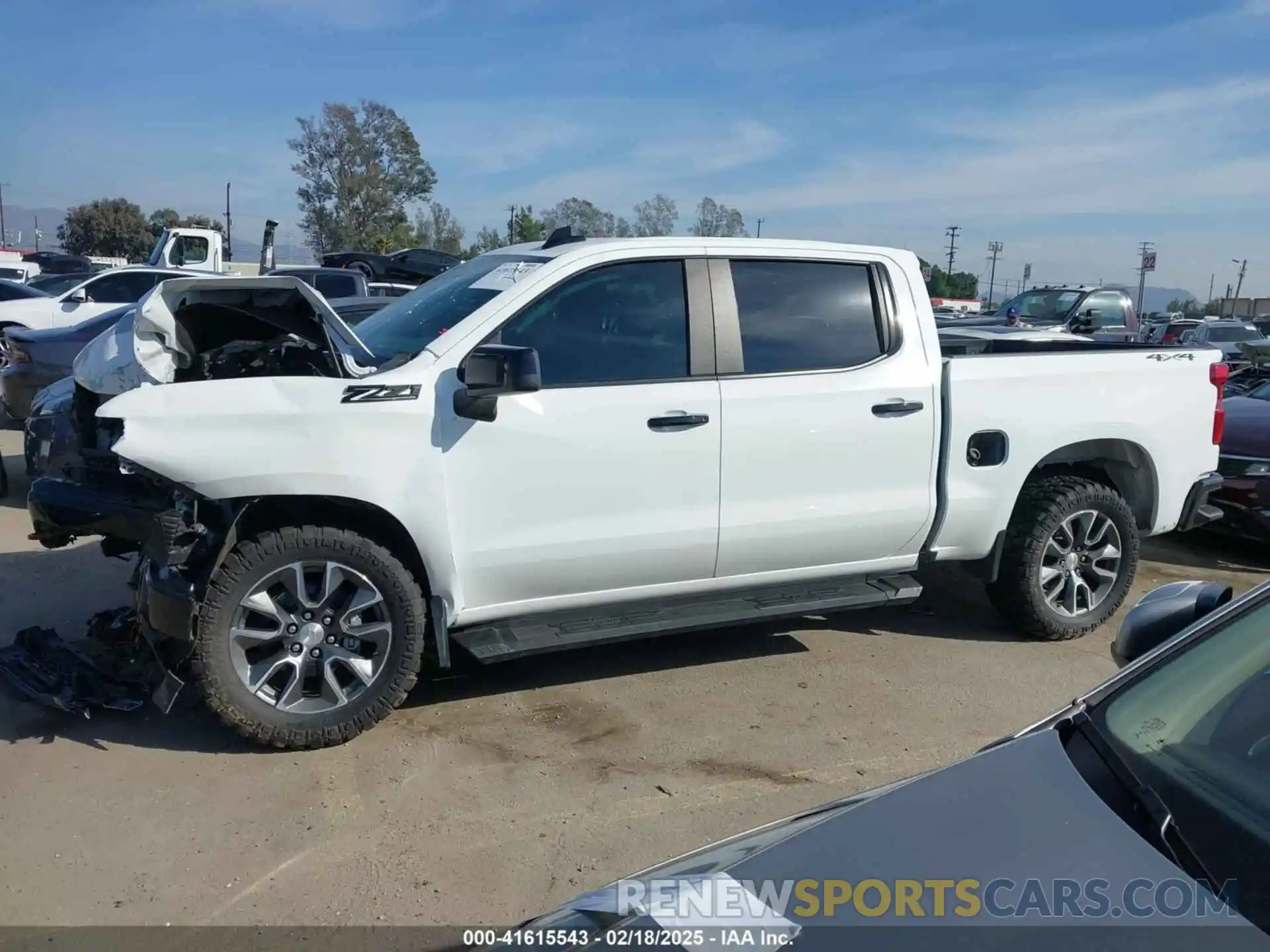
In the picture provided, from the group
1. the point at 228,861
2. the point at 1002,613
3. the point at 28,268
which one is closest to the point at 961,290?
the point at 28,268

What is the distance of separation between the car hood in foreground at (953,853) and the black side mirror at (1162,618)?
0.56m

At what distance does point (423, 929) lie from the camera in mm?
3055

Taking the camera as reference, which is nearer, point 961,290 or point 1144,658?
point 1144,658

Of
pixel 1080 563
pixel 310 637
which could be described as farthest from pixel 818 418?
pixel 310 637

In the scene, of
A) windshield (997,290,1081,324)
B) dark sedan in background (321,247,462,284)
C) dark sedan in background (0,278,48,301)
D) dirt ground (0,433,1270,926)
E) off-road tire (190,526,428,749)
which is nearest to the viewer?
dirt ground (0,433,1270,926)

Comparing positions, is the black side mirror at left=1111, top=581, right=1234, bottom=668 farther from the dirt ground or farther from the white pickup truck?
the white pickup truck

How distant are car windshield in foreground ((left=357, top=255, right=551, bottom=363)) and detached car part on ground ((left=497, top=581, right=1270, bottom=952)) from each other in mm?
2877

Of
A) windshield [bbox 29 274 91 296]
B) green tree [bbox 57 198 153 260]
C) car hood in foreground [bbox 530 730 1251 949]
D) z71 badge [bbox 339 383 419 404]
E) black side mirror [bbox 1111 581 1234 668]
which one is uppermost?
green tree [bbox 57 198 153 260]

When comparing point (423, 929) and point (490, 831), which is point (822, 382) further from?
point (423, 929)

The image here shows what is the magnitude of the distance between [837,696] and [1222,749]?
9.21 ft

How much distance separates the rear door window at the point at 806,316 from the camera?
473 centimetres

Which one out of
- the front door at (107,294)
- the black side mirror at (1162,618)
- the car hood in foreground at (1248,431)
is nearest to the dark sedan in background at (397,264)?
the front door at (107,294)

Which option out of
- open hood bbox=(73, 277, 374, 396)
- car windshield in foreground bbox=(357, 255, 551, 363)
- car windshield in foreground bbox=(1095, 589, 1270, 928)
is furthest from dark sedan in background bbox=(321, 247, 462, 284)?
car windshield in foreground bbox=(1095, 589, 1270, 928)

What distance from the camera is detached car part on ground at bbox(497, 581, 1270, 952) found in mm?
1652
